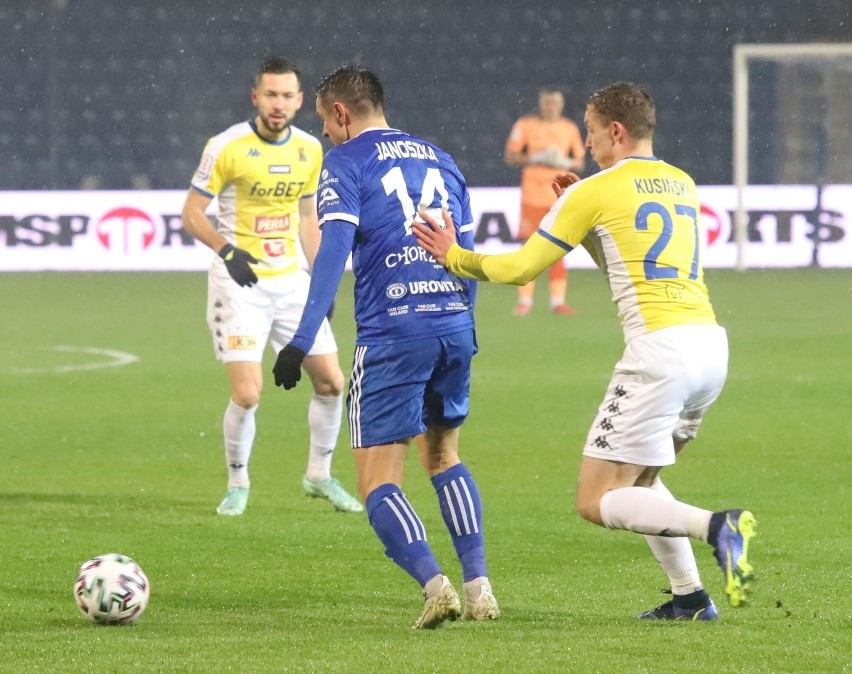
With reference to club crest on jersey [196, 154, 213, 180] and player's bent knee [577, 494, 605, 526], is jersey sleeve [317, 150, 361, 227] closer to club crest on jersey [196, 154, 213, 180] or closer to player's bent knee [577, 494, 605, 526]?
player's bent knee [577, 494, 605, 526]

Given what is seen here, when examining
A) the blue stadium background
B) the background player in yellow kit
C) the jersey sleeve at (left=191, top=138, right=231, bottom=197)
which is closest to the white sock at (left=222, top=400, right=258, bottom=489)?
the jersey sleeve at (left=191, top=138, right=231, bottom=197)

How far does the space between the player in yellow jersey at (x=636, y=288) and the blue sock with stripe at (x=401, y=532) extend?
499 mm

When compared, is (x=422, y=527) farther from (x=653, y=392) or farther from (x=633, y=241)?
(x=633, y=241)

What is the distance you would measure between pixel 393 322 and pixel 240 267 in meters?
2.29

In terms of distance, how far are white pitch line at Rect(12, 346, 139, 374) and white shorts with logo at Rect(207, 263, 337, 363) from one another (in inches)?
205

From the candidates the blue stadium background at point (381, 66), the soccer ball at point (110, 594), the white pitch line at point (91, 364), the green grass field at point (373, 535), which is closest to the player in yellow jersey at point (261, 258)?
the green grass field at point (373, 535)

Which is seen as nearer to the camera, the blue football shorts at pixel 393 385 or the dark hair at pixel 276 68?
the blue football shorts at pixel 393 385

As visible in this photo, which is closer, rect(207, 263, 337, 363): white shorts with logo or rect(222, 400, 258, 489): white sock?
rect(222, 400, 258, 489): white sock

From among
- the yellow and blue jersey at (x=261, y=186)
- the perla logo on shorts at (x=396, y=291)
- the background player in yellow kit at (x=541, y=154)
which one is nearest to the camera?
the perla logo on shorts at (x=396, y=291)

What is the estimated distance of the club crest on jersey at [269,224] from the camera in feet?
25.1

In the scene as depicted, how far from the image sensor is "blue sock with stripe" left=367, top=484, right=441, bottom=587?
482 centimetres

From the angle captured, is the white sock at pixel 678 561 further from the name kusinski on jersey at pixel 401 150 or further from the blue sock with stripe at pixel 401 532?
the name kusinski on jersey at pixel 401 150

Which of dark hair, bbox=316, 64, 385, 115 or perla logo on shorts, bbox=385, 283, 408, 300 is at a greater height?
dark hair, bbox=316, 64, 385, 115

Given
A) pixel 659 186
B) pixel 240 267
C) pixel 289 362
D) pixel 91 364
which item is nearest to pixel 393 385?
pixel 289 362
